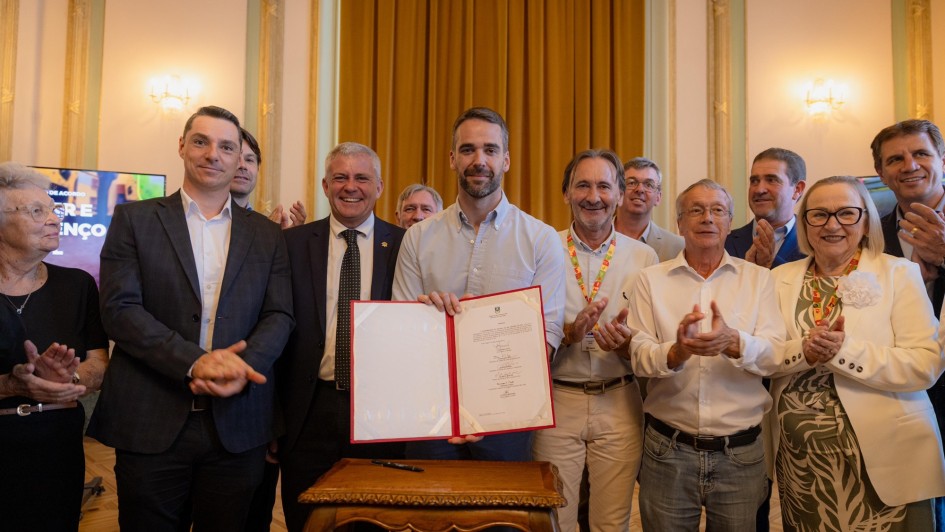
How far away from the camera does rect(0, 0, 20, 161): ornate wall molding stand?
5594mm

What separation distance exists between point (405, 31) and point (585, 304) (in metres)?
4.89

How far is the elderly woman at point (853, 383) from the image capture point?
1.97m

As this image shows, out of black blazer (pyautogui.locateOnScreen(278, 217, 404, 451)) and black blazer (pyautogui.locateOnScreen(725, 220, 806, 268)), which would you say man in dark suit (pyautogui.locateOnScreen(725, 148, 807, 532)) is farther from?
black blazer (pyautogui.locateOnScreen(278, 217, 404, 451))

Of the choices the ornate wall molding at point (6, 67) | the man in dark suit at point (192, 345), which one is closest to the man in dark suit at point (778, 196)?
the man in dark suit at point (192, 345)

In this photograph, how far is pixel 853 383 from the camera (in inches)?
80.8

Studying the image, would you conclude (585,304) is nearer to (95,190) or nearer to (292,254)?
(292,254)

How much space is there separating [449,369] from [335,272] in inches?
29.7

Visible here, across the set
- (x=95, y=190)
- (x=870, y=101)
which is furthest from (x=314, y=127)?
(x=870, y=101)

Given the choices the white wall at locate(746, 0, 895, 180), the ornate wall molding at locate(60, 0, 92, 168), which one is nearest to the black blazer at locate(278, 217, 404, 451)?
the ornate wall molding at locate(60, 0, 92, 168)

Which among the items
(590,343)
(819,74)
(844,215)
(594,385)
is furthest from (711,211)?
(819,74)

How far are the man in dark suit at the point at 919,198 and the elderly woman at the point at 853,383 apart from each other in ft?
0.81

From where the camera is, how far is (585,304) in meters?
2.52

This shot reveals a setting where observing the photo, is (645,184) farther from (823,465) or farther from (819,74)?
(819,74)

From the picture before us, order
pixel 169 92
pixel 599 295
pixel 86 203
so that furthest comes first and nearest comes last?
pixel 169 92 → pixel 86 203 → pixel 599 295
